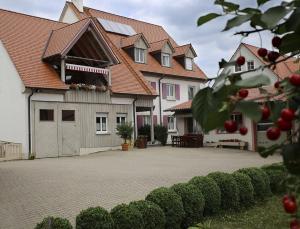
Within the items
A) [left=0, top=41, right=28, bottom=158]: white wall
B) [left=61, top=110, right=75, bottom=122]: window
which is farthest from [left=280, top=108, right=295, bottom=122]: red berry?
[left=61, top=110, right=75, bottom=122]: window

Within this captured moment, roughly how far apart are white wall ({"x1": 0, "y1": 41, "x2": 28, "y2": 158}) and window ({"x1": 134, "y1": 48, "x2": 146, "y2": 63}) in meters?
11.7

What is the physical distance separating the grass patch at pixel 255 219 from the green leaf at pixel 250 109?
7.04 meters

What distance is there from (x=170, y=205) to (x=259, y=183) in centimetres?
350

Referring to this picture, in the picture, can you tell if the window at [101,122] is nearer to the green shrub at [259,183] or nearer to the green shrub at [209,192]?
the green shrub at [259,183]

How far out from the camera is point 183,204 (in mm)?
8219

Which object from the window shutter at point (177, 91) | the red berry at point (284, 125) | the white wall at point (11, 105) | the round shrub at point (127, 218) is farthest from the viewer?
the window shutter at point (177, 91)

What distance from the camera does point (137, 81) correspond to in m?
29.6

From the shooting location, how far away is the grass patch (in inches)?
334

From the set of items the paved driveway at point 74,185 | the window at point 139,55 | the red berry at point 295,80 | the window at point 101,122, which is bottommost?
the paved driveway at point 74,185

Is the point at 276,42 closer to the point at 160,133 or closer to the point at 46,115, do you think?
the point at 46,115

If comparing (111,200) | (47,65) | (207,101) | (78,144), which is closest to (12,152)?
(78,144)

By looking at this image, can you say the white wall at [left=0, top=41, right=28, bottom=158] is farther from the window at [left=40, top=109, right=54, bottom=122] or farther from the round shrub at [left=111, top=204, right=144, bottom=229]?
the round shrub at [left=111, top=204, right=144, bottom=229]

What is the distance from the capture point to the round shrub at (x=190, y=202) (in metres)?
8.23

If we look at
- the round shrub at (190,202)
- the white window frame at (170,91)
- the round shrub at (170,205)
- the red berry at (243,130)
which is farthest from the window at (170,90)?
the red berry at (243,130)
